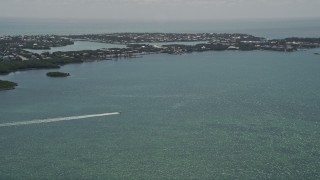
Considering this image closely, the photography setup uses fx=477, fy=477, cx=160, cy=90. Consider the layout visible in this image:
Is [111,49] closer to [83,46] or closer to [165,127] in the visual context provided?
[83,46]

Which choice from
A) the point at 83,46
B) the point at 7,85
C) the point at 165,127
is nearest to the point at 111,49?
the point at 83,46

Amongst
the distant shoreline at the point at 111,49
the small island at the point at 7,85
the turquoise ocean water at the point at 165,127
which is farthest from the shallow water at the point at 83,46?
the small island at the point at 7,85

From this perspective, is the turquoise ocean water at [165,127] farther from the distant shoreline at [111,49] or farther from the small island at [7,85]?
the distant shoreline at [111,49]

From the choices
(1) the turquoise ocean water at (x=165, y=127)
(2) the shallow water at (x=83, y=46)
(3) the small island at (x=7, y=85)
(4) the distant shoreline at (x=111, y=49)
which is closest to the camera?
(1) the turquoise ocean water at (x=165, y=127)

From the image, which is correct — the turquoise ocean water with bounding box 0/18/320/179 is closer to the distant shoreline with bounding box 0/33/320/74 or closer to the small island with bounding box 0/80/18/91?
the small island with bounding box 0/80/18/91

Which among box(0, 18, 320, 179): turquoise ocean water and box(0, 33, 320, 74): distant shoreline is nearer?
box(0, 18, 320, 179): turquoise ocean water

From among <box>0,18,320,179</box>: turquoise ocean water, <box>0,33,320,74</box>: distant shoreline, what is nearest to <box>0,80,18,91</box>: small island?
<box>0,18,320,179</box>: turquoise ocean water

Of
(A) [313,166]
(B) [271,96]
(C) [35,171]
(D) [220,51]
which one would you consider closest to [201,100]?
(B) [271,96]

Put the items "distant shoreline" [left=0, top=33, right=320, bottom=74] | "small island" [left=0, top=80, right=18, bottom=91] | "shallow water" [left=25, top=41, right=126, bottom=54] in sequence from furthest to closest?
"shallow water" [left=25, top=41, right=126, bottom=54] < "distant shoreline" [left=0, top=33, right=320, bottom=74] < "small island" [left=0, top=80, right=18, bottom=91]

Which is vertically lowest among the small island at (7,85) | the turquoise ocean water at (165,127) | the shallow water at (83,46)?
the turquoise ocean water at (165,127)
